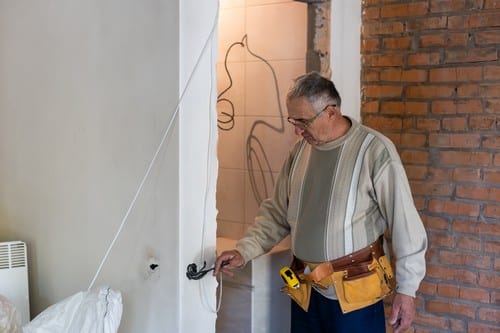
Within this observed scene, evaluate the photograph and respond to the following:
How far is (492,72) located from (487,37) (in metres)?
0.15

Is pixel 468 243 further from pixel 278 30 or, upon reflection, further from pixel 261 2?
pixel 261 2

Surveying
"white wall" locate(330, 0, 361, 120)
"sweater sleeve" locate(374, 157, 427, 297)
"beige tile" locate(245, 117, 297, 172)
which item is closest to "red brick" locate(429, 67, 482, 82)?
"white wall" locate(330, 0, 361, 120)

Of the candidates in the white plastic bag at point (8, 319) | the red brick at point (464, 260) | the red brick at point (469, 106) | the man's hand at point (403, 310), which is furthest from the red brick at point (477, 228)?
the white plastic bag at point (8, 319)

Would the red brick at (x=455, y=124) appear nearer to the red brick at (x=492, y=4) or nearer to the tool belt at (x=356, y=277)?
the red brick at (x=492, y=4)

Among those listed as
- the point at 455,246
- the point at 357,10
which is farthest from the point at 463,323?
the point at 357,10

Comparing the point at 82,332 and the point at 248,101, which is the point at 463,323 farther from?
the point at 82,332

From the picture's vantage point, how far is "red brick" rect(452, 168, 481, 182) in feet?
9.00

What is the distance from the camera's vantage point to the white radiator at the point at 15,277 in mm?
2559

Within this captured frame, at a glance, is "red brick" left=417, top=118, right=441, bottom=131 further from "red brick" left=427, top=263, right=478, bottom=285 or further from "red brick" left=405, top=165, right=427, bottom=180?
"red brick" left=427, top=263, right=478, bottom=285

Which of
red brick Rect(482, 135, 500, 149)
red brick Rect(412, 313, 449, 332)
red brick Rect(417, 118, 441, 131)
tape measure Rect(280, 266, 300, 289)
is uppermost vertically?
red brick Rect(417, 118, 441, 131)

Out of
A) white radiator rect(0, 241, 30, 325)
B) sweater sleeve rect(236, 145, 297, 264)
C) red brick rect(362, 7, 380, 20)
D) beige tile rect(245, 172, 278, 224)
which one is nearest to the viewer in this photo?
sweater sleeve rect(236, 145, 297, 264)

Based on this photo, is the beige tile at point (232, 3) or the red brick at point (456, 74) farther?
the beige tile at point (232, 3)

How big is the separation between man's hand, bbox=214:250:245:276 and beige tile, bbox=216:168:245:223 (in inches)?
37.6

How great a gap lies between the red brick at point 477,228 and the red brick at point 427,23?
899 millimetres
